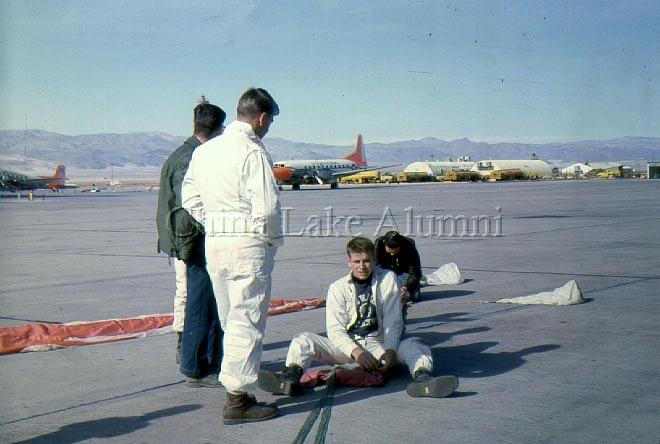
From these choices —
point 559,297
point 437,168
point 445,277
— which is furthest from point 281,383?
point 437,168

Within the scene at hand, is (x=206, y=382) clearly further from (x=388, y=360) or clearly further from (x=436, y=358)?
(x=436, y=358)

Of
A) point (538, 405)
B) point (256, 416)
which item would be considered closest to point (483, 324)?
point (538, 405)

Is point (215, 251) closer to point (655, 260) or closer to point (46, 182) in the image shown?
point (655, 260)

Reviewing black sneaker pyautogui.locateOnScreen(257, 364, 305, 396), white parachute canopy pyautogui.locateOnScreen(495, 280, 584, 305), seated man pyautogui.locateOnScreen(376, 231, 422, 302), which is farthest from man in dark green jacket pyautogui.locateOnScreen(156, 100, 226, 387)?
white parachute canopy pyautogui.locateOnScreen(495, 280, 584, 305)

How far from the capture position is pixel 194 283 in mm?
5633

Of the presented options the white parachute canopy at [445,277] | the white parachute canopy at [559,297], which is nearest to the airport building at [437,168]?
the white parachute canopy at [445,277]

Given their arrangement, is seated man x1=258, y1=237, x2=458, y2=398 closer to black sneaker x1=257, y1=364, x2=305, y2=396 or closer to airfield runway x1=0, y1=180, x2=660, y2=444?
black sneaker x1=257, y1=364, x2=305, y2=396

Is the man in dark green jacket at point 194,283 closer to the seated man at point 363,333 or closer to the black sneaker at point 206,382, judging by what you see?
the black sneaker at point 206,382

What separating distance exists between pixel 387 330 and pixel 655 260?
27.3 feet

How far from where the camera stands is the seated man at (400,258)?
855 cm

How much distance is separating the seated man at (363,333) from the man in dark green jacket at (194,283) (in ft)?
1.93

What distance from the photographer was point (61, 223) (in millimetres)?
25812

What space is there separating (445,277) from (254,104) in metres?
6.22

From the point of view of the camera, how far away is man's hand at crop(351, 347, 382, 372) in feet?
17.6
